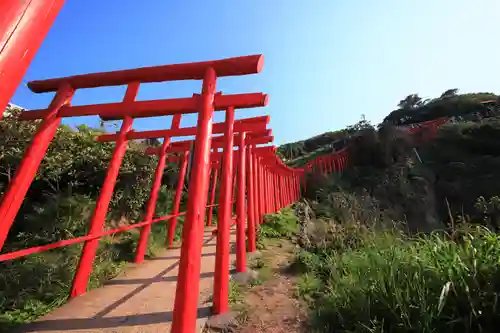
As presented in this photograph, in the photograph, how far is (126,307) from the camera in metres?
3.57

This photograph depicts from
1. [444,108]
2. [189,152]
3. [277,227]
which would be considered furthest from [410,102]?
[189,152]

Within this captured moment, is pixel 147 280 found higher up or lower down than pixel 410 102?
lower down

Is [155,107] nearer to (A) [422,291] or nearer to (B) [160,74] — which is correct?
(B) [160,74]

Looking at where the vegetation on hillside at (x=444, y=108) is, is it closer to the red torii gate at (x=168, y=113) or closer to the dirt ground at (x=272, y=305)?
the dirt ground at (x=272, y=305)

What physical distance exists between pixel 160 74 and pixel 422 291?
3.28 meters

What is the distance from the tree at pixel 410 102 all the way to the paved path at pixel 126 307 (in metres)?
45.8

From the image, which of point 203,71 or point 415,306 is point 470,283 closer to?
point 415,306

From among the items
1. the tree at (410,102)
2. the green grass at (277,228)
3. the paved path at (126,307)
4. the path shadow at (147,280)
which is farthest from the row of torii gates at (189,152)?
the tree at (410,102)

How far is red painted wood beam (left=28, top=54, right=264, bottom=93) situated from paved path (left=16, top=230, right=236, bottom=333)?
8.60ft

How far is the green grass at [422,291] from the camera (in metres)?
2.33

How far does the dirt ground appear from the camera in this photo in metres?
3.25

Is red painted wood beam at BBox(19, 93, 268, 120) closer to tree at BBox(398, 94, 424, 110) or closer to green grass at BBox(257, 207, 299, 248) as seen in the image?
green grass at BBox(257, 207, 299, 248)

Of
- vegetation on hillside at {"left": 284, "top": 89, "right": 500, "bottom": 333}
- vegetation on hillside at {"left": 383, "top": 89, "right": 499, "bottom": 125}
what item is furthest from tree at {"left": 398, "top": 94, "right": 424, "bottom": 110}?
vegetation on hillside at {"left": 284, "top": 89, "right": 500, "bottom": 333}

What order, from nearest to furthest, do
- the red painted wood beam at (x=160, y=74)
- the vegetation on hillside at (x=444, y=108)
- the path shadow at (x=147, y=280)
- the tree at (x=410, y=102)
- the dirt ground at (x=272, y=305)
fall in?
1. the red painted wood beam at (x=160, y=74)
2. the dirt ground at (x=272, y=305)
3. the path shadow at (x=147, y=280)
4. the vegetation on hillside at (x=444, y=108)
5. the tree at (x=410, y=102)
